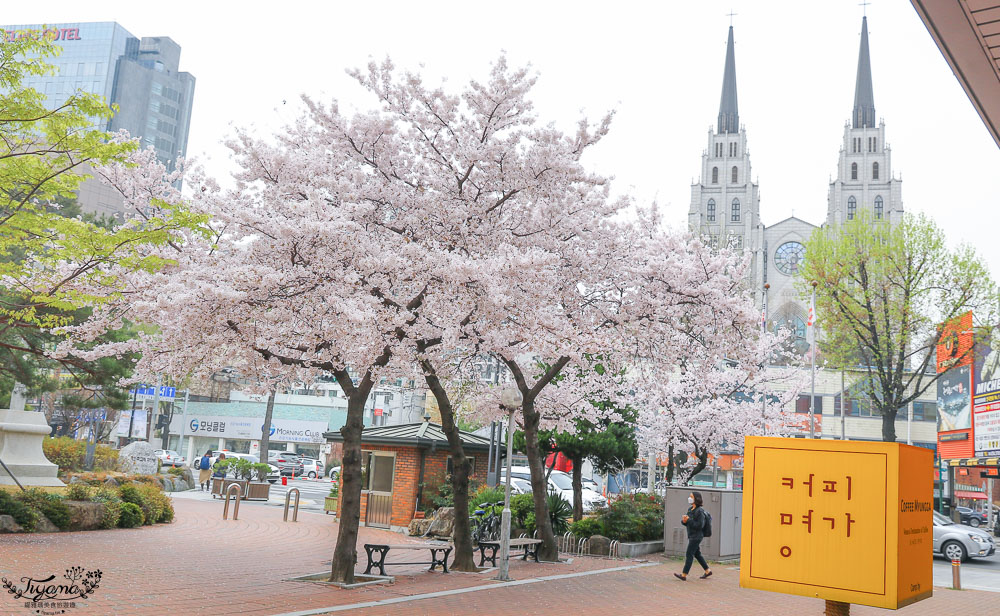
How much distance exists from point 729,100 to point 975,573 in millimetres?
92777

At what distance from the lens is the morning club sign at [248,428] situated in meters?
65.4

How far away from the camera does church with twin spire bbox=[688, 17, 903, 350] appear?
88125 mm

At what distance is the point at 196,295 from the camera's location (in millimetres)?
9875

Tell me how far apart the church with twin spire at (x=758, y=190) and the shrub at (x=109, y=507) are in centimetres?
7561

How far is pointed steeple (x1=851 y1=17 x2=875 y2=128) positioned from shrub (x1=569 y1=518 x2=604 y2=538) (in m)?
93.2

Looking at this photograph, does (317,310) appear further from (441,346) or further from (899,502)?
(899,502)

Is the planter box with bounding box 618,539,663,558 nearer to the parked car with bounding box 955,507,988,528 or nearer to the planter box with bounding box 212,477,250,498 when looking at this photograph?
the planter box with bounding box 212,477,250,498

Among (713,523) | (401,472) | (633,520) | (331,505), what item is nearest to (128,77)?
(331,505)

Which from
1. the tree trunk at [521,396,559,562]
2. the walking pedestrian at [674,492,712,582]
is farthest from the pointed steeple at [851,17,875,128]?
the walking pedestrian at [674,492,712,582]

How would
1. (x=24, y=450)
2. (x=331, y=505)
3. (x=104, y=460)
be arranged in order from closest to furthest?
(x=24, y=450) < (x=331, y=505) < (x=104, y=460)

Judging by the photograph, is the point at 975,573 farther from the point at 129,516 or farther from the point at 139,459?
the point at 139,459

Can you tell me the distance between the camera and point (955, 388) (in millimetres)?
34938

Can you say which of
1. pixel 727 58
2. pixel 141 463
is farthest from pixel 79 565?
pixel 727 58

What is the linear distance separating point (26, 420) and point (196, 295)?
40.8ft
